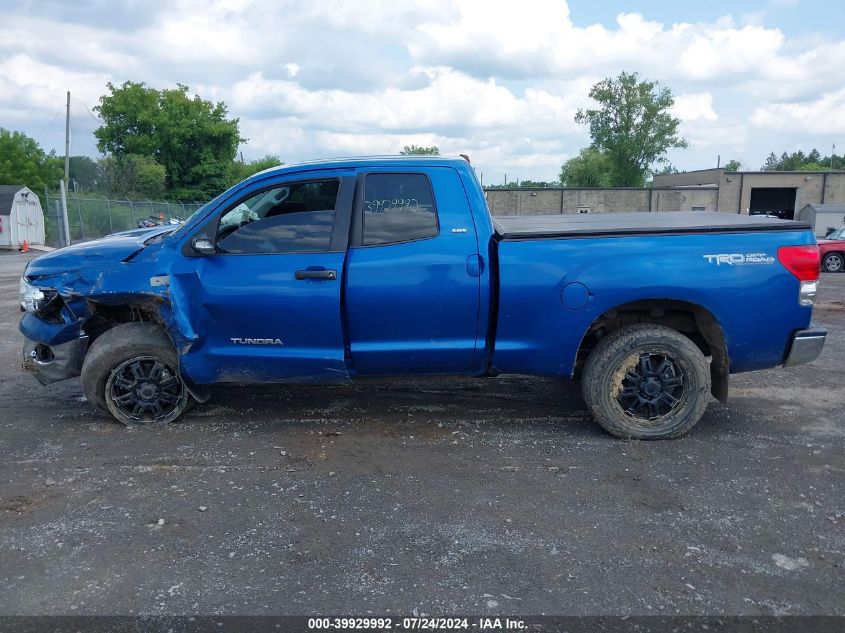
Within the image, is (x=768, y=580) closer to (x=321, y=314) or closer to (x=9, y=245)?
(x=321, y=314)

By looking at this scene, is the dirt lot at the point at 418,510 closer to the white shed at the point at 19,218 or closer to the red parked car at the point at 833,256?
the red parked car at the point at 833,256

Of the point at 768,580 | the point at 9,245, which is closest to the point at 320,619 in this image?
the point at 768,580

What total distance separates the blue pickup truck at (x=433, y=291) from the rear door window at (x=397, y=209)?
0.01m

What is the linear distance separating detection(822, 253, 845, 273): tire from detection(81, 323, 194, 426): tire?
66.1ft

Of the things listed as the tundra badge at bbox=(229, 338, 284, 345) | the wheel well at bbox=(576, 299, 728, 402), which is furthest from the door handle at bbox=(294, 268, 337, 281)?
the wheel well at bbox=(576, 299, 728, 402)

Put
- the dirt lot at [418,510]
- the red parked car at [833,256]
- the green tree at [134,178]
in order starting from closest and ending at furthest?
1. the dirt lot at [418,510]
2. the red parked car at [833,256]
3. the green tree at [134,178]

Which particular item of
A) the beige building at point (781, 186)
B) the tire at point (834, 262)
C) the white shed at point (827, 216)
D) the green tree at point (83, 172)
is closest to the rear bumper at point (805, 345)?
the tire at point (834, 262)

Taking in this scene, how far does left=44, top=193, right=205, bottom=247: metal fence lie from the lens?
1099 inches

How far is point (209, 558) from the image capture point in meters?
3.33

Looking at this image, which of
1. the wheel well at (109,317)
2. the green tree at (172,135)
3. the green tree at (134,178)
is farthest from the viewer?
the green tree at (172,135)

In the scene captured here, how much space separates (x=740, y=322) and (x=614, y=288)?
94 cm

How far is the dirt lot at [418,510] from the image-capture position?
303 centimetres

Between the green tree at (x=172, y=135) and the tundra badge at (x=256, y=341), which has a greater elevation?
the green tree at (x=172, y=135)

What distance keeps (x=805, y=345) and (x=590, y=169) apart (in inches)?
3420
